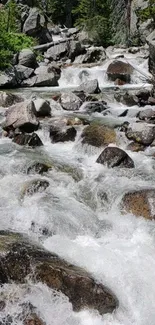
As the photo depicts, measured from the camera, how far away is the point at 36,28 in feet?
Answer: 101

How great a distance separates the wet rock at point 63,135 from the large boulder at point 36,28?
837 inches

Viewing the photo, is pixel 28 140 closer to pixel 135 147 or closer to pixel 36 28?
pixel 135 147

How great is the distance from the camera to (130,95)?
53.5 ft

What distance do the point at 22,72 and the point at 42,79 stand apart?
1.16 m

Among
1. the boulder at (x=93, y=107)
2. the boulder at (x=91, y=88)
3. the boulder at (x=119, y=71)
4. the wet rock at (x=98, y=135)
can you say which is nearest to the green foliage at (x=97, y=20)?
the boulder at (x=119, y=71)

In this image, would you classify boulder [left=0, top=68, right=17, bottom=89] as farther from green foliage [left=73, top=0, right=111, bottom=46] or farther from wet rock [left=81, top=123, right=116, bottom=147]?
green foliage [left=73, top=0, right=111, bottom=46]

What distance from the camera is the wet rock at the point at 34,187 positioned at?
26.7 ft

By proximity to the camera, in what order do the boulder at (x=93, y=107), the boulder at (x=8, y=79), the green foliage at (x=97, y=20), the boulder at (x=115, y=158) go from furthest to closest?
the green foliage at (x=97, y=20) < the boulder at (x=8, y=79) < the boulder at (x=93, y=107) < the boulder at (x=115, y=158)

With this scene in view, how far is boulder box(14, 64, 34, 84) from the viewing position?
1919 cm

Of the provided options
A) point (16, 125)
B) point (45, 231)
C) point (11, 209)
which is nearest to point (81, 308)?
point (45, 231)

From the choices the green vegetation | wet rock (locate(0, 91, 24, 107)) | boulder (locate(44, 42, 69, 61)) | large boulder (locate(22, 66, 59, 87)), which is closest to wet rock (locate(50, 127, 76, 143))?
wet rock (locate(0, 91, 24, 107))

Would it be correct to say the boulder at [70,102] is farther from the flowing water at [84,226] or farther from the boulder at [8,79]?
the boulder at [8,79]

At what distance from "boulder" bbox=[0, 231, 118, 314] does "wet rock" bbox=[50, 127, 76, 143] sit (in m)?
6.34

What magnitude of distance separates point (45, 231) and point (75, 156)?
412 cm
